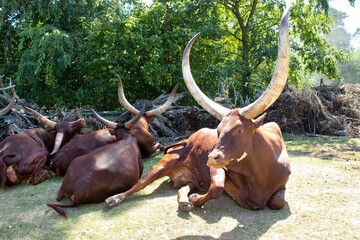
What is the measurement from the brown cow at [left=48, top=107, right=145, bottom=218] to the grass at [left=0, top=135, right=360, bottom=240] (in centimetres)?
13

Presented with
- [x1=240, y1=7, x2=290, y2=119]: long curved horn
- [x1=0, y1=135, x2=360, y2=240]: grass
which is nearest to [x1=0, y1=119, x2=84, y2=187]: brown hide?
[x1=0, y1=135, x2=360, y2=240]: grass

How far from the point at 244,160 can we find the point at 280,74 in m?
0.94

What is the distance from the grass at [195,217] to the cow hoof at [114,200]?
7 cm

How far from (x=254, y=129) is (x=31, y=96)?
8519 mm

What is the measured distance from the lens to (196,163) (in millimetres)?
4852

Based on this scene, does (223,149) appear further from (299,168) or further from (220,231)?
(299,168)

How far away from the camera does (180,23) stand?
36.4 feet

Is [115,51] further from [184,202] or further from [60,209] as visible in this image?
[184,202]

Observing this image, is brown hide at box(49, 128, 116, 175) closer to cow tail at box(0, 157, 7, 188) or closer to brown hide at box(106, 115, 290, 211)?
cow tail at box(0, 157, 7, 188)

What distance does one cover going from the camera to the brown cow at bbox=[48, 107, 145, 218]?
4.40 m

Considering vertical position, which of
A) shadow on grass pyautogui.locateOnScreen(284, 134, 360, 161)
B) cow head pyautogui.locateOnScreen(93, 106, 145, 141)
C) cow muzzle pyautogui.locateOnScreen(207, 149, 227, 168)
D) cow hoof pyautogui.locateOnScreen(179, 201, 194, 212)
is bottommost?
shadow on grass pyautogui.locateOnScreen(284, 134, 360, 161)

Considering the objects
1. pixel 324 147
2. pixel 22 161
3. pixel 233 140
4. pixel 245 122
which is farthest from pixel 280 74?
pixel 324 147

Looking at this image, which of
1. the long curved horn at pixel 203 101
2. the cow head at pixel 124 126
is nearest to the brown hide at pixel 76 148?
the cow head at pixel 124 126

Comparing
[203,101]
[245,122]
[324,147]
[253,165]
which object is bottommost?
[324,147]
